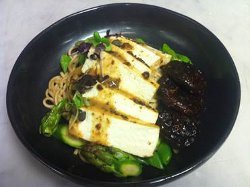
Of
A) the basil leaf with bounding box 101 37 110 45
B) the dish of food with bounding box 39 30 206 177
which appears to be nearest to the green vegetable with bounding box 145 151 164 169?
the dish of food with bounding box 39 30 206 177

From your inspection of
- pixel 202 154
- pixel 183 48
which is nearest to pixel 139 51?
pixel 183 48

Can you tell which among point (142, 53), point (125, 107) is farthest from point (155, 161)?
point (142, 53)

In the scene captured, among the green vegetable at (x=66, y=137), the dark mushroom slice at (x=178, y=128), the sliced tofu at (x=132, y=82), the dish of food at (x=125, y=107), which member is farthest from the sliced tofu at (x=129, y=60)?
the green vegetable at (x=66, y=137)

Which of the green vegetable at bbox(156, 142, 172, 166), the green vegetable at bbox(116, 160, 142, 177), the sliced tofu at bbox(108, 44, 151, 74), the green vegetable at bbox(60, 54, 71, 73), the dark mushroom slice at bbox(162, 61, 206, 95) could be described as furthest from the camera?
the green vegetable at bbox(60, 54, 71, 73)

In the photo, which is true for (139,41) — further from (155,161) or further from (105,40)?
(155,161)

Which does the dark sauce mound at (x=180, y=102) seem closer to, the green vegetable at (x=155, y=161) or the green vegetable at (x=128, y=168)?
the green vegetable at (x=155, y=161)

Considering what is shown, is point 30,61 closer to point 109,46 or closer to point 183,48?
point 109,46

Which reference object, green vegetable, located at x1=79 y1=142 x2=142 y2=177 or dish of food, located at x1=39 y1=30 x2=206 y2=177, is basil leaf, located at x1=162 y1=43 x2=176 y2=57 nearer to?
dish of food, located at x1=39 y1=30 x2=206 y2=177
